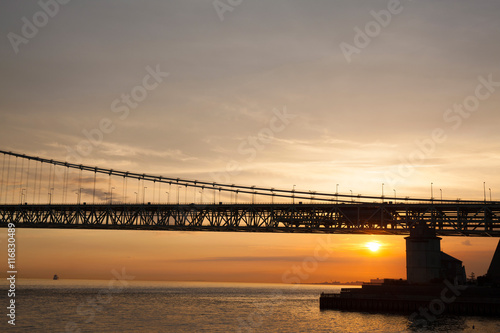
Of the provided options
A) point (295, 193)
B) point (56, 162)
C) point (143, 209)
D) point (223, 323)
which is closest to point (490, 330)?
point (223, 323)

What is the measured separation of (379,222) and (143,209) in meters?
47.6

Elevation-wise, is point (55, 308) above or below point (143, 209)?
below

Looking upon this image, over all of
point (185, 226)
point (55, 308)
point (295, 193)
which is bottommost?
point (55, 308)

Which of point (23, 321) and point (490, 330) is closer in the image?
point (490, 330)

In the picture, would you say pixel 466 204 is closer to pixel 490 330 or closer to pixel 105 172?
pixel 490 330

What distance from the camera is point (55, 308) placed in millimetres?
95188

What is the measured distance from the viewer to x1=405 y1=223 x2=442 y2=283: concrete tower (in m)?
86.2

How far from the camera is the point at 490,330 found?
63.7 m

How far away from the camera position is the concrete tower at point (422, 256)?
86.2 m

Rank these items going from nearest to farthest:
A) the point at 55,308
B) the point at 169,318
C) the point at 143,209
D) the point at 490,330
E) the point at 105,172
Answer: the point at 490,330 → the point at 169,318 → the point at 55,308 → the point at 143,209 → the point at 105,172

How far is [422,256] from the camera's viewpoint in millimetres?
87250

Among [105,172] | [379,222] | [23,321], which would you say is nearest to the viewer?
[23,321]

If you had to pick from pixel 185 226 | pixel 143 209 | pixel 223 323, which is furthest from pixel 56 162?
pixel 223 323

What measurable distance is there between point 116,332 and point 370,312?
128 feet
